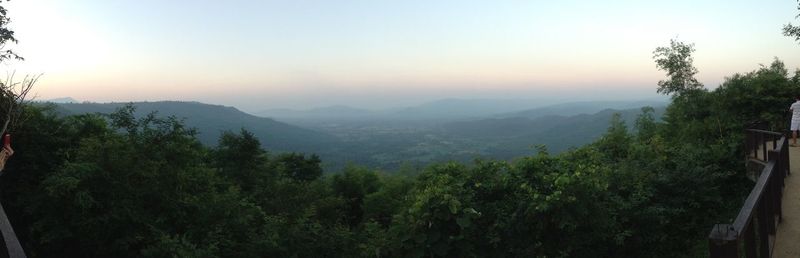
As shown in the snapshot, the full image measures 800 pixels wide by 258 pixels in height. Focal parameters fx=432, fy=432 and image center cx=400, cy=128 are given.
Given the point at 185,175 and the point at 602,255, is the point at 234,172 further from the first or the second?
the point at 602,255

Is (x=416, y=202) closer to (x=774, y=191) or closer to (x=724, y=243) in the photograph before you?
(x=774, y=191)

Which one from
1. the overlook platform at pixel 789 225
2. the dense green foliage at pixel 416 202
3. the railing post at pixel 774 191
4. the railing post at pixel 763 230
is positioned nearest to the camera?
the railing post at pixel 763 230

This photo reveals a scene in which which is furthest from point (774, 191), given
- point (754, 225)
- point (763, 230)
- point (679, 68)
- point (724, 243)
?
point (679, 68)

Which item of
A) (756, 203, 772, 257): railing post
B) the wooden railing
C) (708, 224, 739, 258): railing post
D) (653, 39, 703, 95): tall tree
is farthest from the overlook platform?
(653, 39, 703, 95): tall tree

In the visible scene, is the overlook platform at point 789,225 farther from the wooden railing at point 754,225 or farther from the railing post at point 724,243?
the railing post at point 724,243

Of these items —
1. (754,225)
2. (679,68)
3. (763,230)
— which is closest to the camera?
(754,225)

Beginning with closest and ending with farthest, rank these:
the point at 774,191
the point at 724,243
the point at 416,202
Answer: the point at 724,243
the point at 774,191
the point at 416,202

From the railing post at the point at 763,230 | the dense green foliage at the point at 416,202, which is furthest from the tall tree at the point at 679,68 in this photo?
the railing post at the point at 763,230

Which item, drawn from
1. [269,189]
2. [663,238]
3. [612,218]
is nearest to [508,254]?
[612,218]
